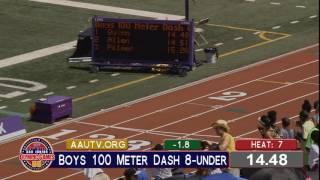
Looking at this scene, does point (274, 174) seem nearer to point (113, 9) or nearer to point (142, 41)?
point (142, 41)

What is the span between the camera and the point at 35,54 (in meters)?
45.3

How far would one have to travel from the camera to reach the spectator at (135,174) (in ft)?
70.8

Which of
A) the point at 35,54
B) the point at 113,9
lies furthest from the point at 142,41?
the point at 113,9

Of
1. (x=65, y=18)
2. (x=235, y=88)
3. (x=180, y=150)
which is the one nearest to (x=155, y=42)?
(x=235, y=88)

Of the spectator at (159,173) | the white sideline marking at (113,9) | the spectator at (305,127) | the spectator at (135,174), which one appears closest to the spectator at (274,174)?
the spectator at (135,174)

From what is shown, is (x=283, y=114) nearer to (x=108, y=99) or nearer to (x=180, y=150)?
(x=108, y=99)

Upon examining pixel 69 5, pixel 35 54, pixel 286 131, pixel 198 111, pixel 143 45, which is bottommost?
pixel 198 111

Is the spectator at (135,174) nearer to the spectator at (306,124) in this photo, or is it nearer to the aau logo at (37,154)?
the aau logo at (37,154)

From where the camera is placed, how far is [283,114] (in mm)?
36875

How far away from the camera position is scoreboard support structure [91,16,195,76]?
41781 mm

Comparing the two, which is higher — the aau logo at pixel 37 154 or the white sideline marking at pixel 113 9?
the white sideline marking at pixel 113 9

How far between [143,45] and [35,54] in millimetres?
5100

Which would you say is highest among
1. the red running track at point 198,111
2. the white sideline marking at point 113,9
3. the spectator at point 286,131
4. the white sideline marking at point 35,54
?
the white sideline marking at point 113,9

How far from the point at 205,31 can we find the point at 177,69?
6689 mm
